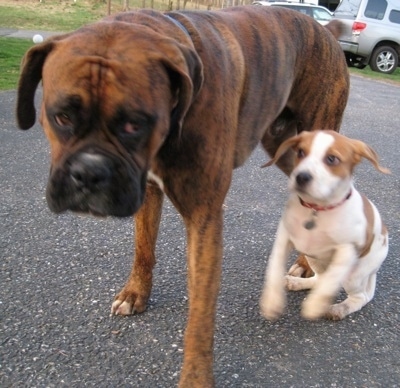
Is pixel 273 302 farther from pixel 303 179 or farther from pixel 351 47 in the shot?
pixel 351 47

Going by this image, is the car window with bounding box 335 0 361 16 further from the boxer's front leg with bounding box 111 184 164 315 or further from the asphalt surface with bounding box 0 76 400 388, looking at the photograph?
the boxer's front leg with bounding box 111 184 164 315

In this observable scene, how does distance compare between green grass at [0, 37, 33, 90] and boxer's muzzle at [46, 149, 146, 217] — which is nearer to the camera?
boxer's muzzle at [46, 149, 146, 217]

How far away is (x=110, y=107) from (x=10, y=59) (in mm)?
8922

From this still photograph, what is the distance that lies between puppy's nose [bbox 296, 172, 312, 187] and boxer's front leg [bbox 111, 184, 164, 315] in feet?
2.31

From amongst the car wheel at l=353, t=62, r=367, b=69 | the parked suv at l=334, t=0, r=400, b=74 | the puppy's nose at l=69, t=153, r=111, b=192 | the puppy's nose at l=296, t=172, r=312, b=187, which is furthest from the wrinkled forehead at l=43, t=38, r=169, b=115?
the car wheel at l=353, t=62, r=367, b=69

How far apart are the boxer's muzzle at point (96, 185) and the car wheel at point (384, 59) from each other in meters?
16.2

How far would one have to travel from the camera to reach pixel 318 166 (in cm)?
272

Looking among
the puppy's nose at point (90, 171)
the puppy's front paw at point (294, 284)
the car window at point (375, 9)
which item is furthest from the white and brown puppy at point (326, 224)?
the car window at point (375, 9)

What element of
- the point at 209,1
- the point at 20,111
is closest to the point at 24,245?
the point at 20,111

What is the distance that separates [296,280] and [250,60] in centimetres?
124

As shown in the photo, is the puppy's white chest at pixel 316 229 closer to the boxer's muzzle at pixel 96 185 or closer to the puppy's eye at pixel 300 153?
the puppy's eye at pixel 300 153

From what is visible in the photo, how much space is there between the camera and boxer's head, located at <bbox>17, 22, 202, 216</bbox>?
6.73 feet

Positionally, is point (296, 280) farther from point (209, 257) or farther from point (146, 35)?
point (146, 35)

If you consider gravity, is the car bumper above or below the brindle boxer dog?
below
